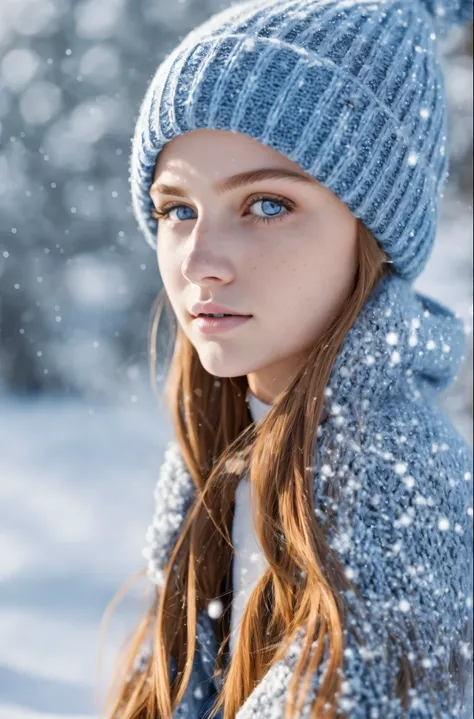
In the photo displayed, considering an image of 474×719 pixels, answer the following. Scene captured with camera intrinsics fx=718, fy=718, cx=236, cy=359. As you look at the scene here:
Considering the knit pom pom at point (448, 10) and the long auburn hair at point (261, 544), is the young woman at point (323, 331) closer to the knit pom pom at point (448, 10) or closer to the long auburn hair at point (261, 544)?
the long auburn hair at point (261, 544)

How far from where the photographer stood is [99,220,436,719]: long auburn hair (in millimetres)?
942

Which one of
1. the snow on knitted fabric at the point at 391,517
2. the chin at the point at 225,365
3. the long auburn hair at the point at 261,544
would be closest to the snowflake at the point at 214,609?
the long auburn hair at the point at 261,544

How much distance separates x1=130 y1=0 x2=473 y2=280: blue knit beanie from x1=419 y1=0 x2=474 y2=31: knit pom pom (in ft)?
0.49

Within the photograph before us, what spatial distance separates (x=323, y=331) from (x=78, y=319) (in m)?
3.52

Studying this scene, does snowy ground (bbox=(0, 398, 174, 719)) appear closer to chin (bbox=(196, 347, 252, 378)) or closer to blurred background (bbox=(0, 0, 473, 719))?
blurred background (bbox=(0, 0, 473, 719))

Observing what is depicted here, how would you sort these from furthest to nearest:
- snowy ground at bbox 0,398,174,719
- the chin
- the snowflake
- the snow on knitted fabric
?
snowy ground at bbox 0,398,174,719
the snowflake
the chin
the snow on knitted fabric

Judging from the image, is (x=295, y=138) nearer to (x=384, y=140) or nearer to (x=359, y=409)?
(x=384, y=140)

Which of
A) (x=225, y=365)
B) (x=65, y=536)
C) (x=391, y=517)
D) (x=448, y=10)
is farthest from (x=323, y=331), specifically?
(x=65, y=536)

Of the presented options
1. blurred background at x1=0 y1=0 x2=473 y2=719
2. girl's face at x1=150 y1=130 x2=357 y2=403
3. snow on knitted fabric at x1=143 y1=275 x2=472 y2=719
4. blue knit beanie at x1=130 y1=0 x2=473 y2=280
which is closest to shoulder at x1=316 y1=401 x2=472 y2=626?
snow on knitted fabric at x1=143 y1=275 x2=472 y2=719

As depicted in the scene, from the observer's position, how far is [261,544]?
3.38 ft

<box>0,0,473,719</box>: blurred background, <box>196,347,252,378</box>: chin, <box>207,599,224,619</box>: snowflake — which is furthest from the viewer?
<box>0,0,473,719</box>: blurred background

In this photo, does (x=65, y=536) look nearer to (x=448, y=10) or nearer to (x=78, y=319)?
(x=78, y=319)

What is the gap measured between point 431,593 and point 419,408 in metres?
0.27

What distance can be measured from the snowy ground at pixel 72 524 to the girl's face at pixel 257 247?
72 centimetres
